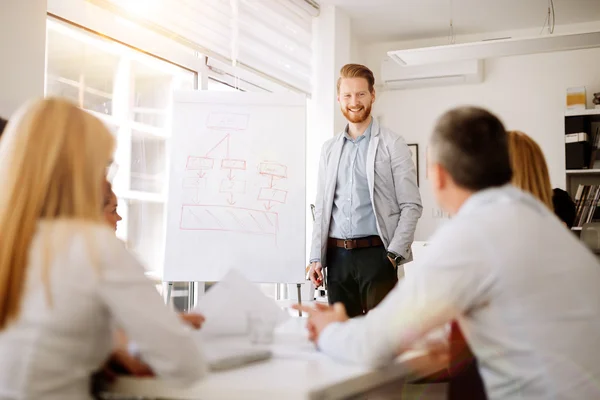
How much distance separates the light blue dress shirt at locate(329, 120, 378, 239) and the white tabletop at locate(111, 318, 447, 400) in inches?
63.2

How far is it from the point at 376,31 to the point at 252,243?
358 cm

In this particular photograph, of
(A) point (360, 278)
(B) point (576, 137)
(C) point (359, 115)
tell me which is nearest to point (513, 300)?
(A) point (360, 278)

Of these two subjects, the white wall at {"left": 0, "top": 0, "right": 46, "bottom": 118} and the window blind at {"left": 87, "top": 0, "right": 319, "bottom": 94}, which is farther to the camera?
the window blind at {"left": 87, "top": 0, "right": 319, "bottom": 94}

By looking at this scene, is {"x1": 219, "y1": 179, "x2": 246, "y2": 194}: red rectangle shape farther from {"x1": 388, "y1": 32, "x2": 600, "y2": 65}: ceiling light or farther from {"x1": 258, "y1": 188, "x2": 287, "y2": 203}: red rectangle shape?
{"x1": 388, "y1": 32, "x2": 600, "y2": 65}: ceiling light

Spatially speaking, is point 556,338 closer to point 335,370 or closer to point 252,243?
point 335,370

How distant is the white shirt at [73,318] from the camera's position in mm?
1151

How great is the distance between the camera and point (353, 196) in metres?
3.18

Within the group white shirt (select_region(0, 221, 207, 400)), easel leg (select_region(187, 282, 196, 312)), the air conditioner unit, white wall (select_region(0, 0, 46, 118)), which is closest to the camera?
white shirt (select_region(0, 221, 207, 400))

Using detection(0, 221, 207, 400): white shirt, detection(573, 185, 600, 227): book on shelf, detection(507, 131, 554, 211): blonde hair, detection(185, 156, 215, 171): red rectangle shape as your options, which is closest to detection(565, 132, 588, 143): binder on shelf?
detection(573, 185, 600, 227): book on shelf

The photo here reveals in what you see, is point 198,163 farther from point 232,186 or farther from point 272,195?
point 272,195

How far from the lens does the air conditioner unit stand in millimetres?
6125

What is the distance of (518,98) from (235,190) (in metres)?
3.73

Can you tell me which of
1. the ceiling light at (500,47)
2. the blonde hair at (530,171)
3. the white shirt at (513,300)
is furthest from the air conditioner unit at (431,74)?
the white shirt at (513,300)

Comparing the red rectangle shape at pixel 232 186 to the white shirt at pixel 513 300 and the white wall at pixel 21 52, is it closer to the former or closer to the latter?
the white wall at pixel 21 52
